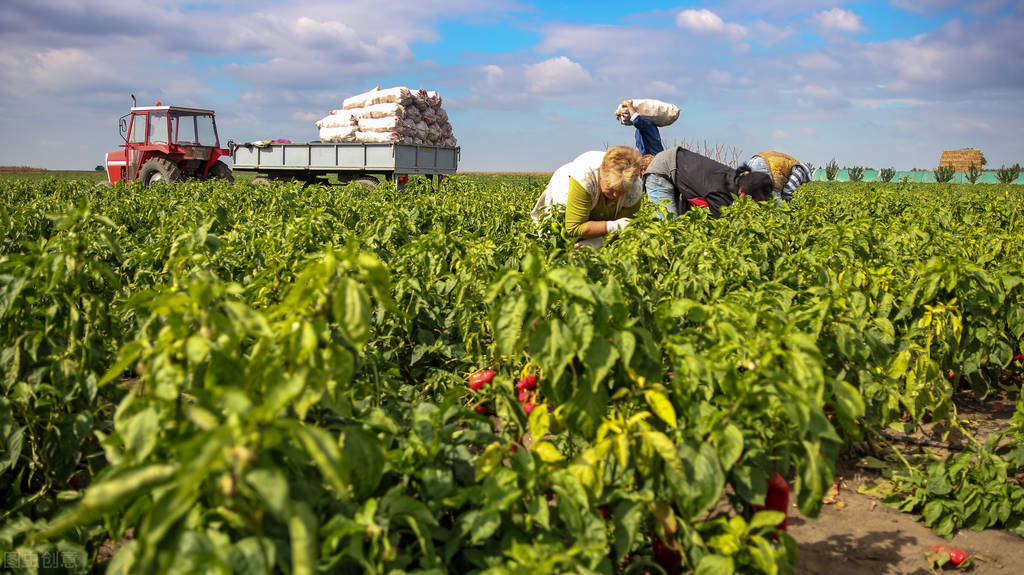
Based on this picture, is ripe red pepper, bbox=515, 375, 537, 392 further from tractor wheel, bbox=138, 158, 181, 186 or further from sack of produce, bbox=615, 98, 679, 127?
tractor wheel, bbox=138, 158, 181, 186

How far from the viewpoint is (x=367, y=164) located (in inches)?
671

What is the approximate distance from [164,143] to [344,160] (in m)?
4.52

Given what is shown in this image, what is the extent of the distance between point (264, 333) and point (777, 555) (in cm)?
144

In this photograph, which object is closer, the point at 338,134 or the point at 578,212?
the point at 578,212

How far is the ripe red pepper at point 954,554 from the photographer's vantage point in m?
2.72

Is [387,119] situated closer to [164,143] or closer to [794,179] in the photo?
[164,143]

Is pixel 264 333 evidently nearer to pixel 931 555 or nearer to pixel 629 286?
pixel 629 286

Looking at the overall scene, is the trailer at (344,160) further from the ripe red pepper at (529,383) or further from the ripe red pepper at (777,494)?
the ripe red pepper at (777,494)

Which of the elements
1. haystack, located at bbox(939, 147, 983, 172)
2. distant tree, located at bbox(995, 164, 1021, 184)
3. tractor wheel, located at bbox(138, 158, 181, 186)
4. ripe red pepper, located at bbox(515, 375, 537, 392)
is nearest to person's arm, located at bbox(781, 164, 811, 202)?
ripe red pepper, located at bbox(515, 375, 537, 392)

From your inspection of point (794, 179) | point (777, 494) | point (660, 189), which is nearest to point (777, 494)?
point (777, 494)

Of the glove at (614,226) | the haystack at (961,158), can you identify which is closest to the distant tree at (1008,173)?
the haystack at (961,158)

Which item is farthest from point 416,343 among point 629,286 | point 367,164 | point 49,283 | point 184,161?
point 184,161

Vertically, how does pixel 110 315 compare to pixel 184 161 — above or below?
below

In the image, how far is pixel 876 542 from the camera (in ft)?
9.63
